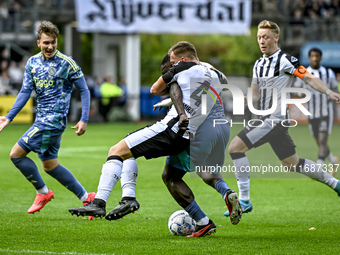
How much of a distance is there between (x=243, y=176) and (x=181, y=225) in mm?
1507

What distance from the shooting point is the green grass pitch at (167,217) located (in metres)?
5.98

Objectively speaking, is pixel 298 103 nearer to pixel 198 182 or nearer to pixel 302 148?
pixel 302 148

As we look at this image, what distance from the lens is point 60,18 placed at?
30047 mm

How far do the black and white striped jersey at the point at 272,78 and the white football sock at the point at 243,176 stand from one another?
631 mm

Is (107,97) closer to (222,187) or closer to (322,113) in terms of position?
(322,113)

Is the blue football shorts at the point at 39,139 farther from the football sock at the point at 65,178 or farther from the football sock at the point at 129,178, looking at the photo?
the football sock at the point at 129,178

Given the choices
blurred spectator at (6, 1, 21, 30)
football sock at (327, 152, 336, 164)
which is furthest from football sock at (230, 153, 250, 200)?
blurred spectator at (6, 1, 21, 30)

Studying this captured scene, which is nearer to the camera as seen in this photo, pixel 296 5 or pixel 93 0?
pixel 93 0

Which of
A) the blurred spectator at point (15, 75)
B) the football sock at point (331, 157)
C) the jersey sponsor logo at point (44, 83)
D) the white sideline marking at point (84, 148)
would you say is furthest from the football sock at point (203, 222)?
the blurred spectator at point (15, 75)

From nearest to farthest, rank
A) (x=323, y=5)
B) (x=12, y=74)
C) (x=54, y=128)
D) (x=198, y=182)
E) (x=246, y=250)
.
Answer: (x=246, y=250)
(x=54, y=128)
(x=198, y=182)
(x=12, y=74)
(x=323, y=5)

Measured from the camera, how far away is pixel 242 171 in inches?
312

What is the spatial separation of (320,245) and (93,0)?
23.2 meters

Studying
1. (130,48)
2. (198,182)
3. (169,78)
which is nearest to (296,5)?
→ (130,48)

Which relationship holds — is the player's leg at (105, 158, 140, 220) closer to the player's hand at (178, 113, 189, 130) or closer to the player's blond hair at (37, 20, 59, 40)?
the player's hand at (178, 113, 189, 130)
